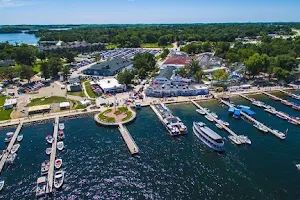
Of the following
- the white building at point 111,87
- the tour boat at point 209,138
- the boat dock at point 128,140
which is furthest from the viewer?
the white building at point 111,87

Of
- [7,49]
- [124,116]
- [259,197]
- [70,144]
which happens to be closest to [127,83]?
[124,116]

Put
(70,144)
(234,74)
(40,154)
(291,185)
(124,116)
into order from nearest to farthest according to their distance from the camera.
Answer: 1. (291,185)
2. (40,154)
3. (70,144)
4. (124,116)
5. (234,74)

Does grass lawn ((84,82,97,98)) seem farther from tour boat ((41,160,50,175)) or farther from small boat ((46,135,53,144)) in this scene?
tour boat ((41,160,50,175))

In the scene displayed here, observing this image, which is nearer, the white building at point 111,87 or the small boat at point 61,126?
the small boat at point 61,126

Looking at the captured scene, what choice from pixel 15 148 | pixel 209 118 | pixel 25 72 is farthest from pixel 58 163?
pixel 25 72

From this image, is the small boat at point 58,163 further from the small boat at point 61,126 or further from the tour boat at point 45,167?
the small boat at point 61,126

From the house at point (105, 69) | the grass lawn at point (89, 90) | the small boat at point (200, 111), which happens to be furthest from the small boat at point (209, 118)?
the house at point (105, 69)

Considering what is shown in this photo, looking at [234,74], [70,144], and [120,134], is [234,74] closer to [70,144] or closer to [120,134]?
[120,134]
